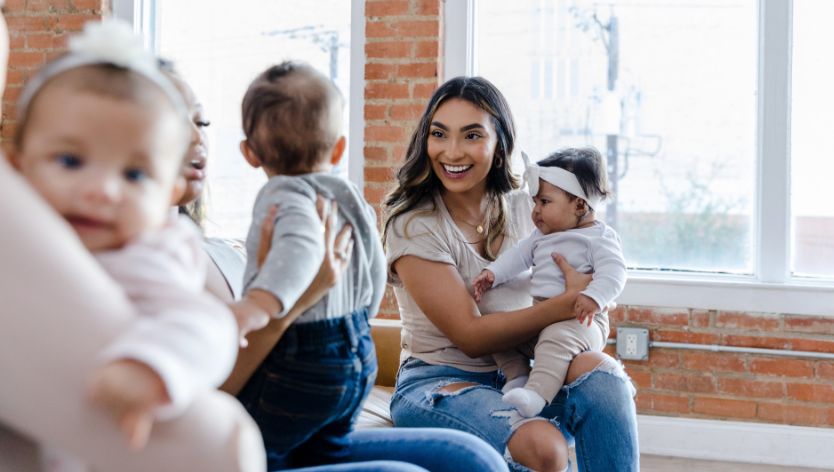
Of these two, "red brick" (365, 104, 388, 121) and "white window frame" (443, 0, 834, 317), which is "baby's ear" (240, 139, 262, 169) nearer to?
"red brick" (365, 104, 388, 121)

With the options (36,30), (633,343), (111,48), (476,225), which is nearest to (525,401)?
(476,225)

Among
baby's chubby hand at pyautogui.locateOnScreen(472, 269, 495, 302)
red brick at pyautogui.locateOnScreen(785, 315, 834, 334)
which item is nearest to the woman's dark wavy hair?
baby's chubby hand at pyautogui.locateOnScreen(472, 269, 495, 302)

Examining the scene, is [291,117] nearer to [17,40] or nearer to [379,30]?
[379,30]

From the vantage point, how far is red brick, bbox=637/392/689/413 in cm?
371

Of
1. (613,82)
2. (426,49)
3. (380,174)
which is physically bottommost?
(380,174)

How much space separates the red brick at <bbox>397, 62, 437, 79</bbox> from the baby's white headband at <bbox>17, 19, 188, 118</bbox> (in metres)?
2.96

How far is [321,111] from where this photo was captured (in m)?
1.33

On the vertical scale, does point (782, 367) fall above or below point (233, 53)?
below

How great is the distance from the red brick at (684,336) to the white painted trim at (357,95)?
1.45 m

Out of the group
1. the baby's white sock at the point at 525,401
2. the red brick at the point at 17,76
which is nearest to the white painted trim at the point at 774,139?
the baby's white sock at the point at 525,401

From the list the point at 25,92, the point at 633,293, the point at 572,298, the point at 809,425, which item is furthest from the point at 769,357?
the point at 25,92

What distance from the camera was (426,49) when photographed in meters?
3.79

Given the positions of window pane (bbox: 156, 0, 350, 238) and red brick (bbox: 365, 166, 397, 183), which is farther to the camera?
window pane (bbox: 156, 0, 350, 238)

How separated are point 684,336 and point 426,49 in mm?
1657
